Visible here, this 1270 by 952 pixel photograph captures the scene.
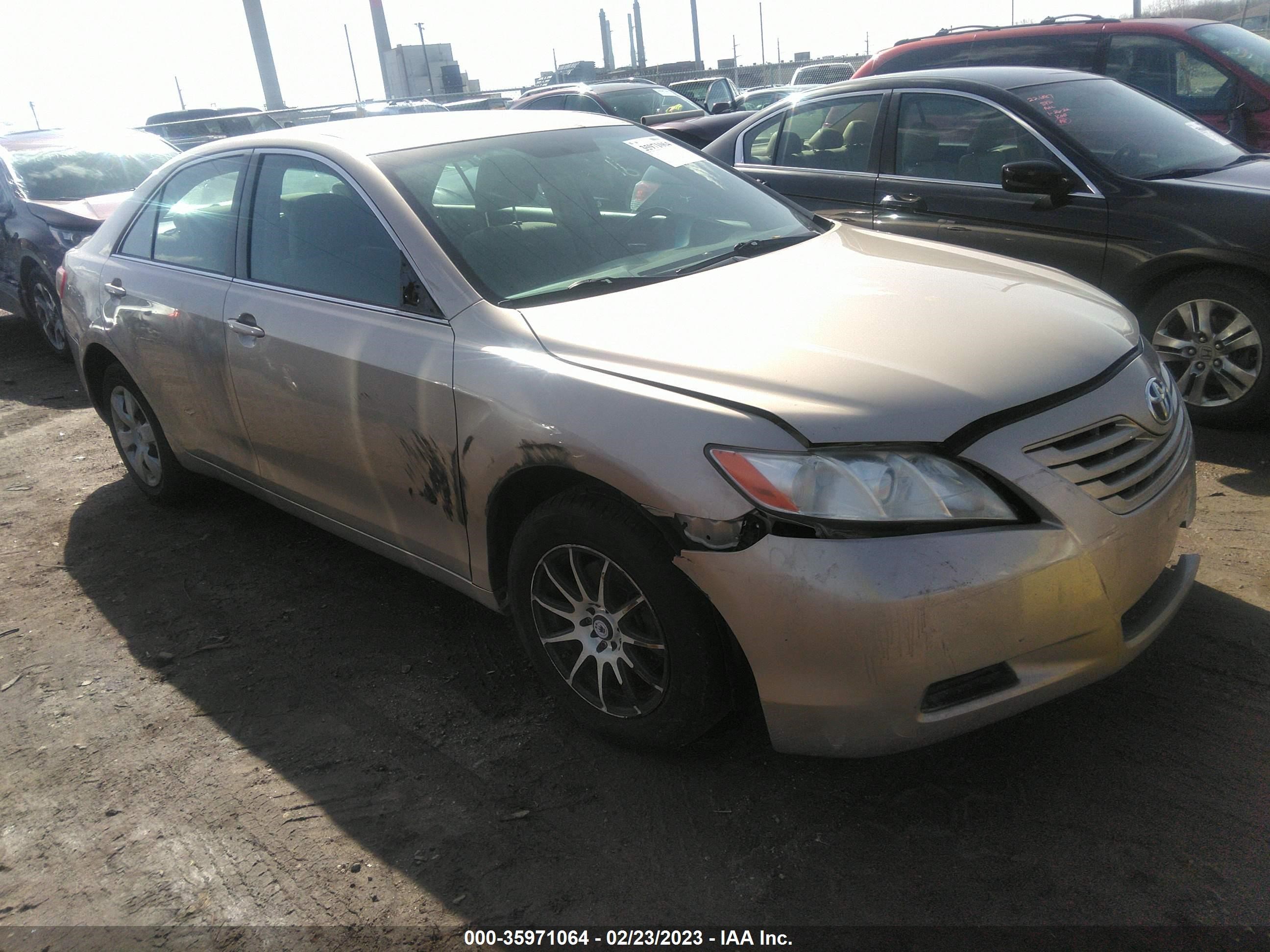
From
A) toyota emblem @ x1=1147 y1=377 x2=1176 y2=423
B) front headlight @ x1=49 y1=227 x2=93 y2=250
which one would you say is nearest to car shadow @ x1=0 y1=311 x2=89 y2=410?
front headlight @ x1=49 y1=227 x2=93 y2=250

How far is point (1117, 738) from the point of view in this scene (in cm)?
271

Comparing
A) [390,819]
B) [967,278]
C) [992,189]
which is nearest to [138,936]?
[390,819]

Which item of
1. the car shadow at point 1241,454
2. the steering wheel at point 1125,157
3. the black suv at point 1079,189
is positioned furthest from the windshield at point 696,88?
the car shadow at point 1241,454

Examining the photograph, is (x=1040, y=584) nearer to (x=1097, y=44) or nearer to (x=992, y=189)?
(x=992, y=189)

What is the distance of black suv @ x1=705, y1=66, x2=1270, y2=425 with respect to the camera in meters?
4.67

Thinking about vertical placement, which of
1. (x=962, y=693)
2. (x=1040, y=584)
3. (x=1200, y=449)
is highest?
(x=1040, y=584)

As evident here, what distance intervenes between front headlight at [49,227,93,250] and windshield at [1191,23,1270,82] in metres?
8.70

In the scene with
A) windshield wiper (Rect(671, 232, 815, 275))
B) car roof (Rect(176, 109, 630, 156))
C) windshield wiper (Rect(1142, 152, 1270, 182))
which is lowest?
windshield wiper (Rect(1142, 152, 1270, 182))

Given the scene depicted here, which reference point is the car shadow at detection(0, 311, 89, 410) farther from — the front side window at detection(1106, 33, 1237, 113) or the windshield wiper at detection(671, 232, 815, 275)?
the front side window at detection(1106, 33, 1237, 113)

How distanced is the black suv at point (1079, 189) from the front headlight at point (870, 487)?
2916mm

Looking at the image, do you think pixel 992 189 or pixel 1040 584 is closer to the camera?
pixel 1040 584

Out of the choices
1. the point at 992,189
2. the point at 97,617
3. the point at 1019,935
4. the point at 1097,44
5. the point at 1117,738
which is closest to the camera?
the point at 1019,935

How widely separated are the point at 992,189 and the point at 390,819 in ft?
14.2

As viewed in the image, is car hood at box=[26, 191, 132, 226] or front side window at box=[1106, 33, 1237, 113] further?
car hood at box=[26, 191, 132, 226]
